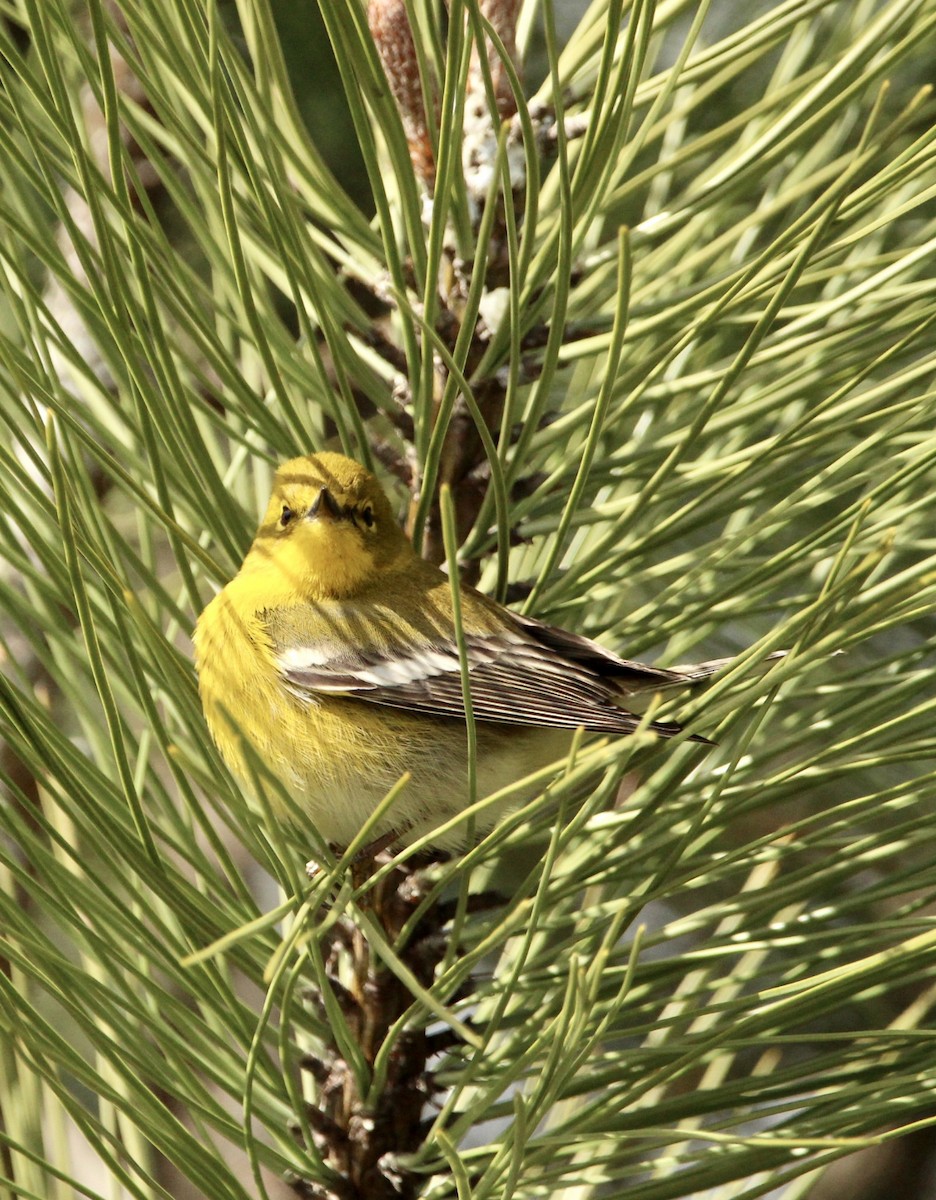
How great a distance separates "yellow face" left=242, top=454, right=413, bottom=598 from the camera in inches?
76.5

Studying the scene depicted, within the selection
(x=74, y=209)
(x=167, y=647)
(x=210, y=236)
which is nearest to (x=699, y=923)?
(x=167, y=647)

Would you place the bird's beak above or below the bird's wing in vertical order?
above

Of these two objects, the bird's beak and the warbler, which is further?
the bird's beak

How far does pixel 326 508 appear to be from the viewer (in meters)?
2.03

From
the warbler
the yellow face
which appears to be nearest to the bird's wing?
the warbler

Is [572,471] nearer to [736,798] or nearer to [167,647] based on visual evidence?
[736,798]

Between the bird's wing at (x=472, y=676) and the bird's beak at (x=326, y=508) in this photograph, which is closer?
the bird's wing at (x=472, y=676)

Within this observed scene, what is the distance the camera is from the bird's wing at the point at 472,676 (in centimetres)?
186

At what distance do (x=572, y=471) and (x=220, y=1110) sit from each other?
0.89 m

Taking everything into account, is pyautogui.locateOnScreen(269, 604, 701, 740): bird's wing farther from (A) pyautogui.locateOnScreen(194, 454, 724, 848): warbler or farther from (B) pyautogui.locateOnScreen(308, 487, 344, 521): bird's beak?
(B) pyautogui.locateOnScreen(308, 487, 344, 521): bird's beak

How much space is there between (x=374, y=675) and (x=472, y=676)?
0.19 metres

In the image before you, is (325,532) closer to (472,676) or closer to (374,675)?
(374,675)

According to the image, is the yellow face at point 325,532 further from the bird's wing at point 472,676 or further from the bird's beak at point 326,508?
the bird's wing at point 472,676

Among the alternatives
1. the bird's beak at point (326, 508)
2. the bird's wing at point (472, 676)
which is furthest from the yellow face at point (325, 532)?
the bird's wing at point (472, 676)
